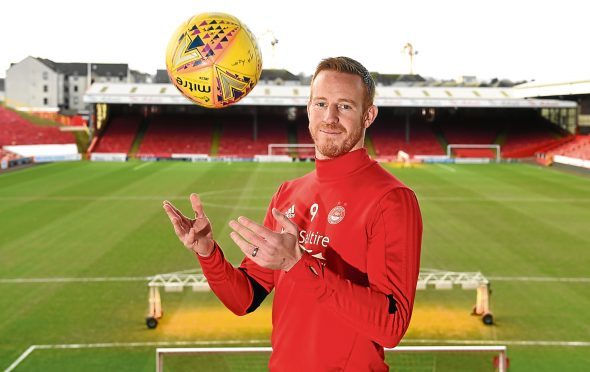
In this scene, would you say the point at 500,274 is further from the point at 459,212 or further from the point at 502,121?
the point at 502,121

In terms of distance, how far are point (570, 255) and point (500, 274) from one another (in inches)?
136

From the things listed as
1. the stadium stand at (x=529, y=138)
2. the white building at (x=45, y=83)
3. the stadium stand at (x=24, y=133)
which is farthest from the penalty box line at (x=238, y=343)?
the white building at (x=45, y=83)

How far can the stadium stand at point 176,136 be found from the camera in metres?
59.4

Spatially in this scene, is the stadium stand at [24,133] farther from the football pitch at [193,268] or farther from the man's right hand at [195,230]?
the man's right hand at [195,230]

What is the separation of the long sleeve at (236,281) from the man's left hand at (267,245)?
88 centimetres

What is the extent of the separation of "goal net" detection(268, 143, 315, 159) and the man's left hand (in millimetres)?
54233

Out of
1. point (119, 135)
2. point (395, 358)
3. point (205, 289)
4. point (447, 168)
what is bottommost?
point (205, 289)

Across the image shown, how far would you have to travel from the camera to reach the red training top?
3172 mm

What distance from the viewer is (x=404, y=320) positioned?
323 centimetres

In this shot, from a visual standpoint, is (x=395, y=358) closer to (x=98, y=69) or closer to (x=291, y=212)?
(x=291, y=212)

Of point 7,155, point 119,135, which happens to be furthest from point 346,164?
point 119,135

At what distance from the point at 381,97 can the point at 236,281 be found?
5838cm

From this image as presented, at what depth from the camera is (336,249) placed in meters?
3.62

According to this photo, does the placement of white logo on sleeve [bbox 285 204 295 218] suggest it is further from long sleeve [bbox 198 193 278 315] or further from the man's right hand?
the man's right hand
